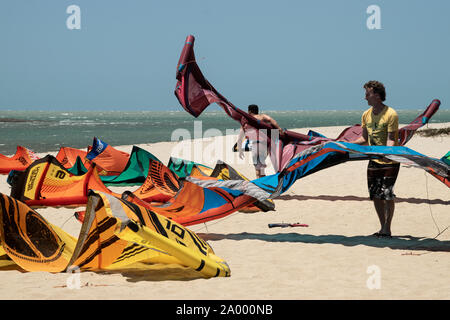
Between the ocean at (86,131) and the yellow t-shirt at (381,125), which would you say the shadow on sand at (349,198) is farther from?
the ocean at (86,131)

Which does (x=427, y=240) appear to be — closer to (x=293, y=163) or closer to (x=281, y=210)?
(x=293, y=163)

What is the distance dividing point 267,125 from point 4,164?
7.34 m

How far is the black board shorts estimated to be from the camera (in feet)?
19.9

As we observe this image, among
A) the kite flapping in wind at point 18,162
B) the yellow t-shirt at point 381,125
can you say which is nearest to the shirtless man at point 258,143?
the yellow t-shirt at point 381,125

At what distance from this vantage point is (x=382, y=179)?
20.1 ft

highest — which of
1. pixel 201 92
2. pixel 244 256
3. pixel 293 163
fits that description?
pixel 201 92

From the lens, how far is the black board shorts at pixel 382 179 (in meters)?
6.06

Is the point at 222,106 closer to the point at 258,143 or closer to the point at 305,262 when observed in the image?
the point at 258,143

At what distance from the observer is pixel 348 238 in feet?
21.8

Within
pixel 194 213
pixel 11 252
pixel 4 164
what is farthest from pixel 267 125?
pixel 4 164

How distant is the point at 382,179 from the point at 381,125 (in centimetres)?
61

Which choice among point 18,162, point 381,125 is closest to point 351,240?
point 381,125
